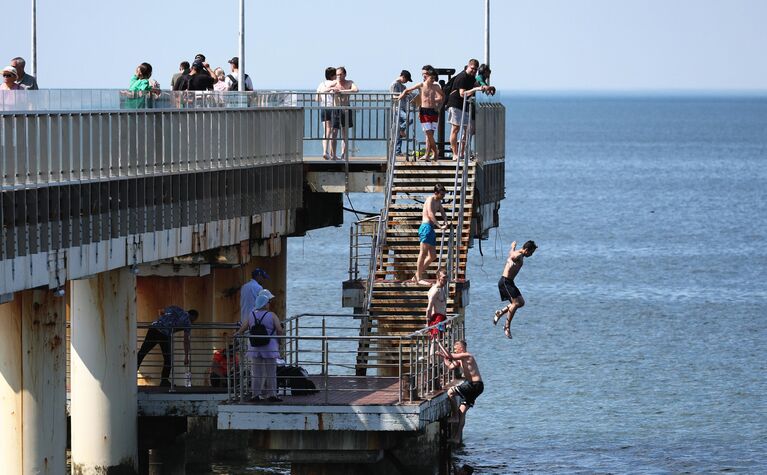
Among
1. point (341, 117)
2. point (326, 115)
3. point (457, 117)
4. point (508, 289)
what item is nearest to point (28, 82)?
point (508, 289)

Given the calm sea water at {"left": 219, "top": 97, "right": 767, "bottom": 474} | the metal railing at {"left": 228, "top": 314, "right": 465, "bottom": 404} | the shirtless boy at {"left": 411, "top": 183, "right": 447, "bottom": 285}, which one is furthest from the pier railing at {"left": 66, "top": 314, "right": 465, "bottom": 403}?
the calm sea water at {"left": 219, "top": 97, "right": 767, "bottom": 474}

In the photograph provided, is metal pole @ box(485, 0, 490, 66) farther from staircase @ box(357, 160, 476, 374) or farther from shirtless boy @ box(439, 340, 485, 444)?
shirtless boy @ box(439, 340, 485, 444)

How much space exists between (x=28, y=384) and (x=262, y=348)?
141 inches

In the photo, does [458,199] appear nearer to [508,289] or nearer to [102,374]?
[508,289]

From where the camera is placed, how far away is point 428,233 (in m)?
37.8

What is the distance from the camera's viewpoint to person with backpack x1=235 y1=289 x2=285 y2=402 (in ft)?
102

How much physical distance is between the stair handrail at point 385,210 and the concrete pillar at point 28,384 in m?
8.80

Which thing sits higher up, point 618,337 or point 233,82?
point 233,82

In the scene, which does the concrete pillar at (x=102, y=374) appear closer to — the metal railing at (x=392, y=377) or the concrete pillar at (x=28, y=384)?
the metal railing at (x=392, y=377)

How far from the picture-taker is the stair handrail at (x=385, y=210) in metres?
38.2

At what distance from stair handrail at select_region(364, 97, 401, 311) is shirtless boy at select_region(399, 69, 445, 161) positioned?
0.67 meters

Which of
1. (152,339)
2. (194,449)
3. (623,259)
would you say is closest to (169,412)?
(152,339)

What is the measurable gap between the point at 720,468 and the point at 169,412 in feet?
52.6

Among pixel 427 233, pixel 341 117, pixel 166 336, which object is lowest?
pixel 166 336
